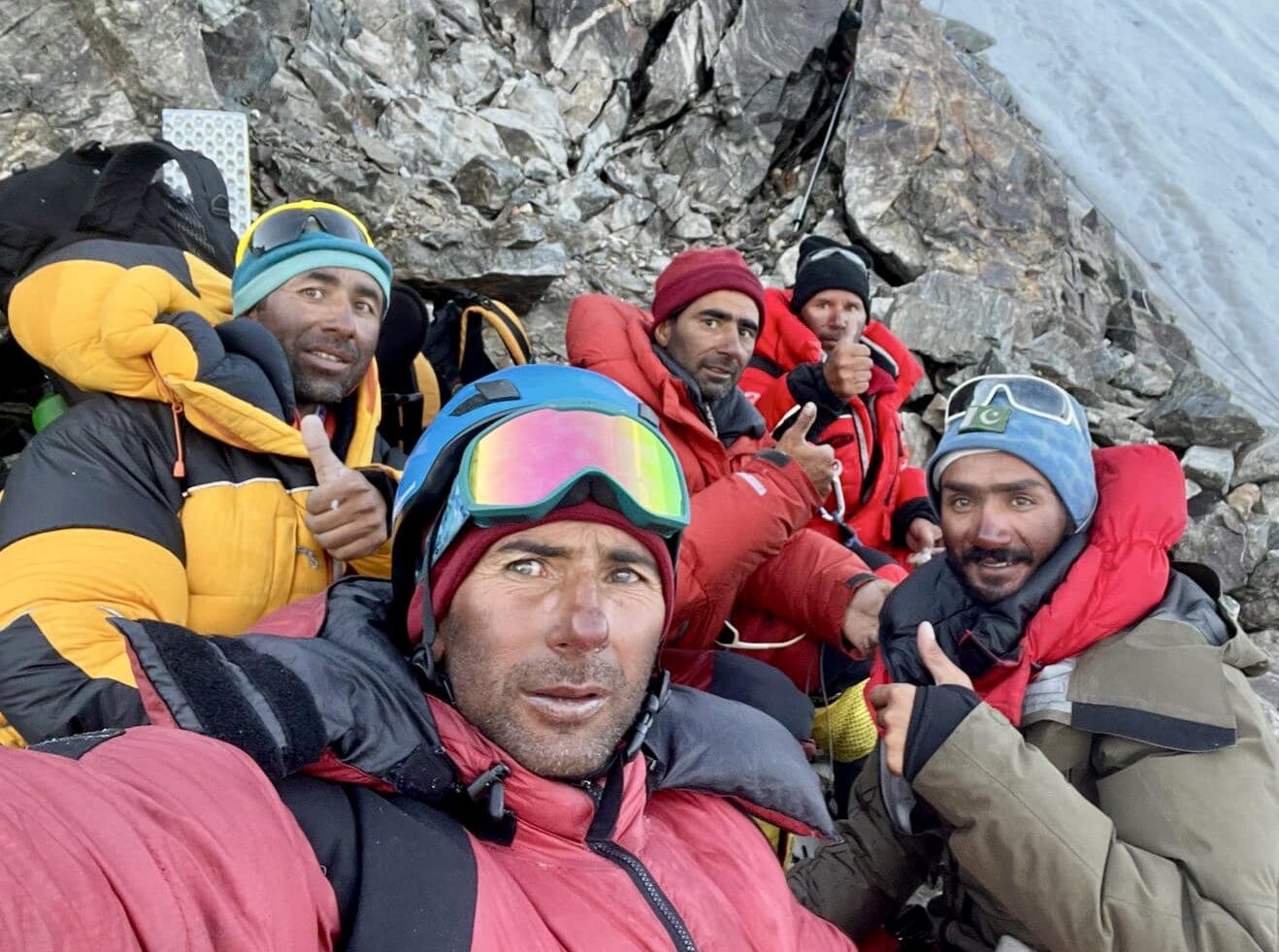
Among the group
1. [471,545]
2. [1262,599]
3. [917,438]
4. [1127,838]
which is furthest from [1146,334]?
[471,545]

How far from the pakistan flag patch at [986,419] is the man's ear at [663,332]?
1.85 m

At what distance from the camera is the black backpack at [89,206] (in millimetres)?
3287

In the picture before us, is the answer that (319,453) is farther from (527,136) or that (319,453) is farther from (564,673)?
(527,136)

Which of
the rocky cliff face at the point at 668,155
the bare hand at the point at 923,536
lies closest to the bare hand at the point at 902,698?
the bare hand at the point at 923,536

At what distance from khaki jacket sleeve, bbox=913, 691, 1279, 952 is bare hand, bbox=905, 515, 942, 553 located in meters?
2.69

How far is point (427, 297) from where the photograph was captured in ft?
26.0

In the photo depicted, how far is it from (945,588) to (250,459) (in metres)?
2.44

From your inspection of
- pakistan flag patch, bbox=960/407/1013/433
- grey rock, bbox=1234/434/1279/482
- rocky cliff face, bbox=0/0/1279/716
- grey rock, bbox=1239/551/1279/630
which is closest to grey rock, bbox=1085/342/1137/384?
rocky cliff face, bbox=0/0/1279/716

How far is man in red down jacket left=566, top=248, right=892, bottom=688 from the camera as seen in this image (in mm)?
3281

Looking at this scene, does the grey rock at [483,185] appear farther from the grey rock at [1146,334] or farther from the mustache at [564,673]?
the grey rock at [1146,334]

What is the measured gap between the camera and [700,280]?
4.36 metres

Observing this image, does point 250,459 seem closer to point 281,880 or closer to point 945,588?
point 281,880

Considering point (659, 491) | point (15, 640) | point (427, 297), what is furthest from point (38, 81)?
point (659, 491)

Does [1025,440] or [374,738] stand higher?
[1025,440]
